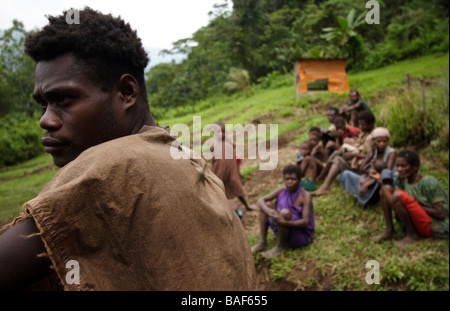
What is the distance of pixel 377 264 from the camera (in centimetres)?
343

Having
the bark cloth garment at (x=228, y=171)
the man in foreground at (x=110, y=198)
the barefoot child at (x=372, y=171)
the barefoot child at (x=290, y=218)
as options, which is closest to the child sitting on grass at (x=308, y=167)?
the barefoot child at (x=372, y=171)

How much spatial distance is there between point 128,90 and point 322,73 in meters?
11.6

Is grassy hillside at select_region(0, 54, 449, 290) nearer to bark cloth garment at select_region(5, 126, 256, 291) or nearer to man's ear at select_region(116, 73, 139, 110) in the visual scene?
bark cloth garment at select_region(5, 126, 256, 291)

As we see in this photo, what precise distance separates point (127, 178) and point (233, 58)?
2063 cm

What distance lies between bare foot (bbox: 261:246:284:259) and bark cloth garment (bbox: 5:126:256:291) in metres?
3.51

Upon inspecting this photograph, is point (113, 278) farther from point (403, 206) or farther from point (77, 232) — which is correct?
point (403, 206)

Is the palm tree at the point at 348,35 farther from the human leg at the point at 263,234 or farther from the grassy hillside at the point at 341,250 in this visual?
the human leg at the point at 263,234

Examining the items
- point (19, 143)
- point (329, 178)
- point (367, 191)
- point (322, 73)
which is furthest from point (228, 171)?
point (19, 143)

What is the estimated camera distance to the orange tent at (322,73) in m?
11.6

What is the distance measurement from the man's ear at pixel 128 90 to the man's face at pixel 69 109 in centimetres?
6

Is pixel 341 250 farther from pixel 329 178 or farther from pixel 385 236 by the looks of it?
pixel 329 178

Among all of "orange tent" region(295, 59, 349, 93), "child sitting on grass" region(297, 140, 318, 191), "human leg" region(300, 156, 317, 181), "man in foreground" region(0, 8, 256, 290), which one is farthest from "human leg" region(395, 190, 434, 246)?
"orange tent" region(295, 59, 349, 93)

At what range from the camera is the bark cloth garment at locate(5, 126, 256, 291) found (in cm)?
74
